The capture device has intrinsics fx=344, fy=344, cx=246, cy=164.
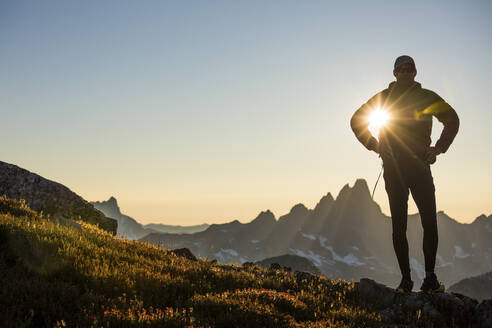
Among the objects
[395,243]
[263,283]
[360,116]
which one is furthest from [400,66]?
[263,283]

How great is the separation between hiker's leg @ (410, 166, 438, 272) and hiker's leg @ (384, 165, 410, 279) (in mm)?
271

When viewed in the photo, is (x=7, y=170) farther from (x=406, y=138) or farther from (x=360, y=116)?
(x=406, y=138)

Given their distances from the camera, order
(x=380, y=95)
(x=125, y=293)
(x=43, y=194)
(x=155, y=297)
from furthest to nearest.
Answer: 1. (x=43, y=194)
2. (x=380, y=95)
3. (x=155, y=297)
4. (x=125, y=293)

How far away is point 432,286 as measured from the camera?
6.25 m

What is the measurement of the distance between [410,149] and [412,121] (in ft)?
1.81

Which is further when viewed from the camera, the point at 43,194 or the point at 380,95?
the point at 43,194

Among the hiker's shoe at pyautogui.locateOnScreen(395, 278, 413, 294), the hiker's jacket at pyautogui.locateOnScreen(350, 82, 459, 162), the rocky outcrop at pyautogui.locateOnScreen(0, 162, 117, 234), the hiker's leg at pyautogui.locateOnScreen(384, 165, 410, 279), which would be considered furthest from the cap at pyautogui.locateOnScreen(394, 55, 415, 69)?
the rocky outcrop at pyautogui.locateOnScreen(0, 162, 117, 234)

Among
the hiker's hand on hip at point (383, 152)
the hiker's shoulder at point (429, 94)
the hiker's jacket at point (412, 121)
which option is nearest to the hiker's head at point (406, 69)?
the hiker's jacket at point (412, 121)

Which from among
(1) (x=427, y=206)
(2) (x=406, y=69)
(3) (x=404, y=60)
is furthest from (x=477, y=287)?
(3) (x=404, y=60)

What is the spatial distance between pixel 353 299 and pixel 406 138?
10.8ft

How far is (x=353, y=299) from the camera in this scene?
666 cm

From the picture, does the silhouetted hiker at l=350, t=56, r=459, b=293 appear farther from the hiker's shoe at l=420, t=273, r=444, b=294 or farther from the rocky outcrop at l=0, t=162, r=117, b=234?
the rocky outcrop at l=0, t=162, r=117, b=234

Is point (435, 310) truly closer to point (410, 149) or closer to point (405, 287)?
point (405, 287)

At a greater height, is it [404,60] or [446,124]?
[404,60]
